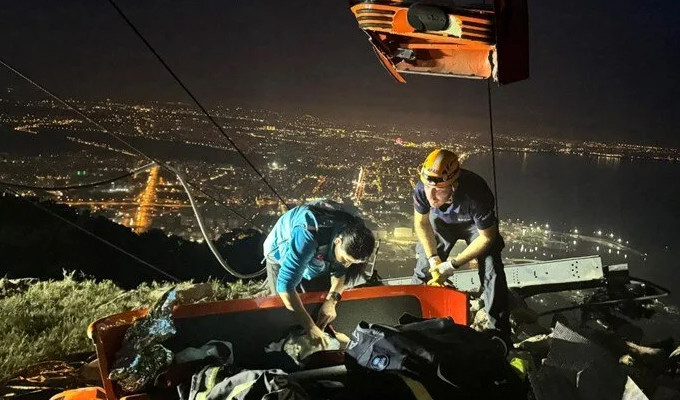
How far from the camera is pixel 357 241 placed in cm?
312

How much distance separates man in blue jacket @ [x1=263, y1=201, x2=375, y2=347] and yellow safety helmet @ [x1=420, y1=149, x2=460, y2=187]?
1.16 metres

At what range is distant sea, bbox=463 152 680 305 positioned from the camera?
135ft

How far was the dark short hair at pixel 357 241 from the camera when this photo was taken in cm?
312

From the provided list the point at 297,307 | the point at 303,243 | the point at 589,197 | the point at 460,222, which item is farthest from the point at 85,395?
the point at 589,197

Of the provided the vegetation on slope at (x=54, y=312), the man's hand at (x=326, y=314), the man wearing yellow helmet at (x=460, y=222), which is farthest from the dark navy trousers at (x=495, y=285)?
the vegetation on slope at (x=54, y=312)

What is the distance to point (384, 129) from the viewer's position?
6681cm

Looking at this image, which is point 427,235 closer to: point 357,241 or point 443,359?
point 357,241

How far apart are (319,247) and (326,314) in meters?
0.55

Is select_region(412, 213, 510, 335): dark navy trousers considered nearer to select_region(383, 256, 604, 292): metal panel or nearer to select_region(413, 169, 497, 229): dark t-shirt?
select_region(413, 169, 497, 229): dark t-shirt

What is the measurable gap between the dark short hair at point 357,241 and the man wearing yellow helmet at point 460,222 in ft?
4.28

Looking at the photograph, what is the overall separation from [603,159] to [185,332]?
14870 centimetres

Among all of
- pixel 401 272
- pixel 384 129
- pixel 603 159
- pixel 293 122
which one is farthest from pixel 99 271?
pixel 603 159

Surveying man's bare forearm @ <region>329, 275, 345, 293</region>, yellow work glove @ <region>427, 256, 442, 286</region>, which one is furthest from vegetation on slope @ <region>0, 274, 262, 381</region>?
yellow work glove @ <region>427, 256, 442, 286</region>

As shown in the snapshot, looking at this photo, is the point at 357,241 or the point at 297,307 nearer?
the point at 357,241
